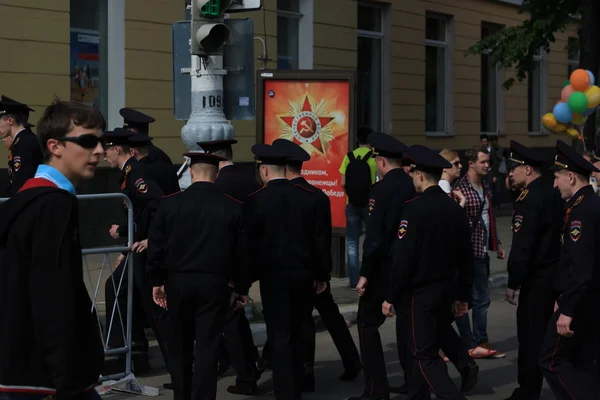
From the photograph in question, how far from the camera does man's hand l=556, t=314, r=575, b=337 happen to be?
6484 mm

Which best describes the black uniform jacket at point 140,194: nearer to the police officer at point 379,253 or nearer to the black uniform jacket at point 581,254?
the police officer at point 379,253

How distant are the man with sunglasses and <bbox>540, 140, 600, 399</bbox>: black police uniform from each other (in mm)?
3562

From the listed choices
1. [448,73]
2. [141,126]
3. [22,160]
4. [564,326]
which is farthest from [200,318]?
[448,73]

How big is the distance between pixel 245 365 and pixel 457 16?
58.4ft

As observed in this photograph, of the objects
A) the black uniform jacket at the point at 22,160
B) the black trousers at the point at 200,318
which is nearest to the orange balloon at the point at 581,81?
the black uniform jacket at the point at 22,160

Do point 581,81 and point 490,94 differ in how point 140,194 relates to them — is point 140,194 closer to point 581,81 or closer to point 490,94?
point 581,81

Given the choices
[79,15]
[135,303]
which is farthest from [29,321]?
[79,15]

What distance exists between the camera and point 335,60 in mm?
20188

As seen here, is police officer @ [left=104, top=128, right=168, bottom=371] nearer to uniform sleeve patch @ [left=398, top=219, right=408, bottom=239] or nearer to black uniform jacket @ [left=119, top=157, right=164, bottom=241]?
black uniform jacket @ [left=119, top=157, right=164, bottom=241]

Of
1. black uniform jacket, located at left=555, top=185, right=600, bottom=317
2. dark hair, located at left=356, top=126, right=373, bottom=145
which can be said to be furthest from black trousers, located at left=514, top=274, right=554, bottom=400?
dark hair, located at left=356, top=126, right=373, bottom=145

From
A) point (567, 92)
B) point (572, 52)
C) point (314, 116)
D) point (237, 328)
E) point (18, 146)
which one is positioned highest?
point (572, 52)

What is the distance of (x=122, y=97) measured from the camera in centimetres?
1578

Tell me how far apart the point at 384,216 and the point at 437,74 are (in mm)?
16996

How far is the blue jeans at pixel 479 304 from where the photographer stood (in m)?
9.58
